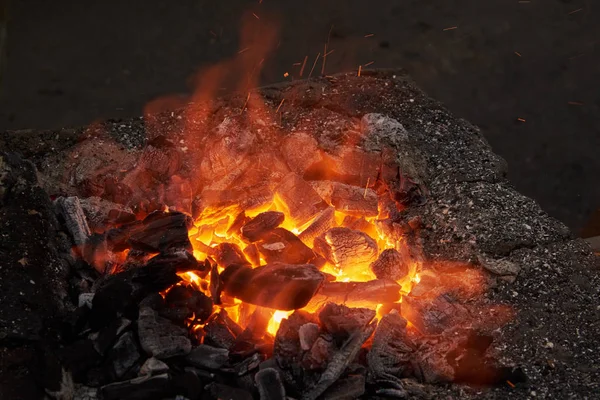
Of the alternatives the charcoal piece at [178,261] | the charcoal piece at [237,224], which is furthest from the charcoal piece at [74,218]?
the charcoal piece at [237,224]

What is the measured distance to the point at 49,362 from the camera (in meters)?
2.63

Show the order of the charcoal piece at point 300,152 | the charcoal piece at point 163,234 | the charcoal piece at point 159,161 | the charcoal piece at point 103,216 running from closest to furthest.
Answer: the charcoal piece at point 163,234 < the charcoal piece at point 103,216 < the charcoal piece at point 159,161 < the charcoal piece at point 300,152

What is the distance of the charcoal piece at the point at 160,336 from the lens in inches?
109

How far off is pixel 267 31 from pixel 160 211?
1638 millimetres

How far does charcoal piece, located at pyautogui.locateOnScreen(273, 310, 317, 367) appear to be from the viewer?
9.35 ft

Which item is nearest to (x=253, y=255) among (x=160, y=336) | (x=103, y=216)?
(x=160, y=336)

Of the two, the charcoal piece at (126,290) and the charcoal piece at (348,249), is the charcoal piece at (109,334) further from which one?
the charcoal piece at (348,249)

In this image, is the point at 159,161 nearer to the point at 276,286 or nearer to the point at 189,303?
the point at 189,303

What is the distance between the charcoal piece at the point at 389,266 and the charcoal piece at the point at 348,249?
59 millimetres

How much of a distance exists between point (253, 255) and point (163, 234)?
446 mm

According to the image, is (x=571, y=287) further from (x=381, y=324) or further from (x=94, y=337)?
(x=94, y=337)

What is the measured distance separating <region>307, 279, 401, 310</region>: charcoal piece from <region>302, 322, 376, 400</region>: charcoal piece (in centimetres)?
29

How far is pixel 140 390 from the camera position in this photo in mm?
2617

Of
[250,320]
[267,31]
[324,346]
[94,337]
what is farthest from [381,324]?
[267,31]
